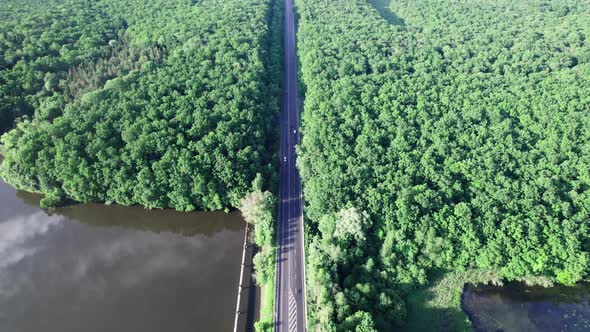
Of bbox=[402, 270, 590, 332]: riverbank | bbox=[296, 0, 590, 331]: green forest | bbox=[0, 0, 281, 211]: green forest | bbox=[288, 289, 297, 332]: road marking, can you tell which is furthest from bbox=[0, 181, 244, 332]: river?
bbox=[402, 270, 590, 332]: riverbank

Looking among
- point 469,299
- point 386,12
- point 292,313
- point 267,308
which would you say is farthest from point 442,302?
point 386,12

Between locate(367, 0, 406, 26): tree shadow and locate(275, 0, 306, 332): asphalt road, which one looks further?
locate(367, 0, 406, 26): tree shadow

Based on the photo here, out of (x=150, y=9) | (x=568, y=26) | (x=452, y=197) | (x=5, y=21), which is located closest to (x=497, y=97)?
(x=452, y=197)

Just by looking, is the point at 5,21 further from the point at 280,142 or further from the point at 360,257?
the point at 360,257

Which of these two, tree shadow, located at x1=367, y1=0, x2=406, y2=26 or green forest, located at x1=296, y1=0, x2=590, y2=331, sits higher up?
tree shadow, located at x1=367, y1=0, x2=406, y2=26

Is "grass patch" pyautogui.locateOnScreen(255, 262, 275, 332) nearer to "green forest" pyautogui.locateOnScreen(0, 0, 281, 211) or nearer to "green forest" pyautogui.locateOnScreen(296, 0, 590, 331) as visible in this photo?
"green forest" pyautogui.locateOnScreen(296, 0, 590, 331)

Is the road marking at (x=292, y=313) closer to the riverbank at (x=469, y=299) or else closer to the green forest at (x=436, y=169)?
the green forest at (x=436, y=169)

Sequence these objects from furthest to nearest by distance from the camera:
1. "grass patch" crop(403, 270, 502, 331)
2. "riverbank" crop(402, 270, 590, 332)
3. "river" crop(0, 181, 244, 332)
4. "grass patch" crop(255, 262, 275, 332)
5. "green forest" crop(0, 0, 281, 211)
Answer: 1. "green forest" crop(0, 0, 281, 211)
2. "river" crop(0, 181, 244, 332)
3. "riverbank" crop(402, 270, 590, 332)
4. "grass patch" crop(403, 270, 502, 331)
5. "grass patch" crop(255, 262, 275, 332)

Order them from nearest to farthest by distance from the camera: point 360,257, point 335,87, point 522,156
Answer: point 360,257 → point 522,156 → point 335,87
